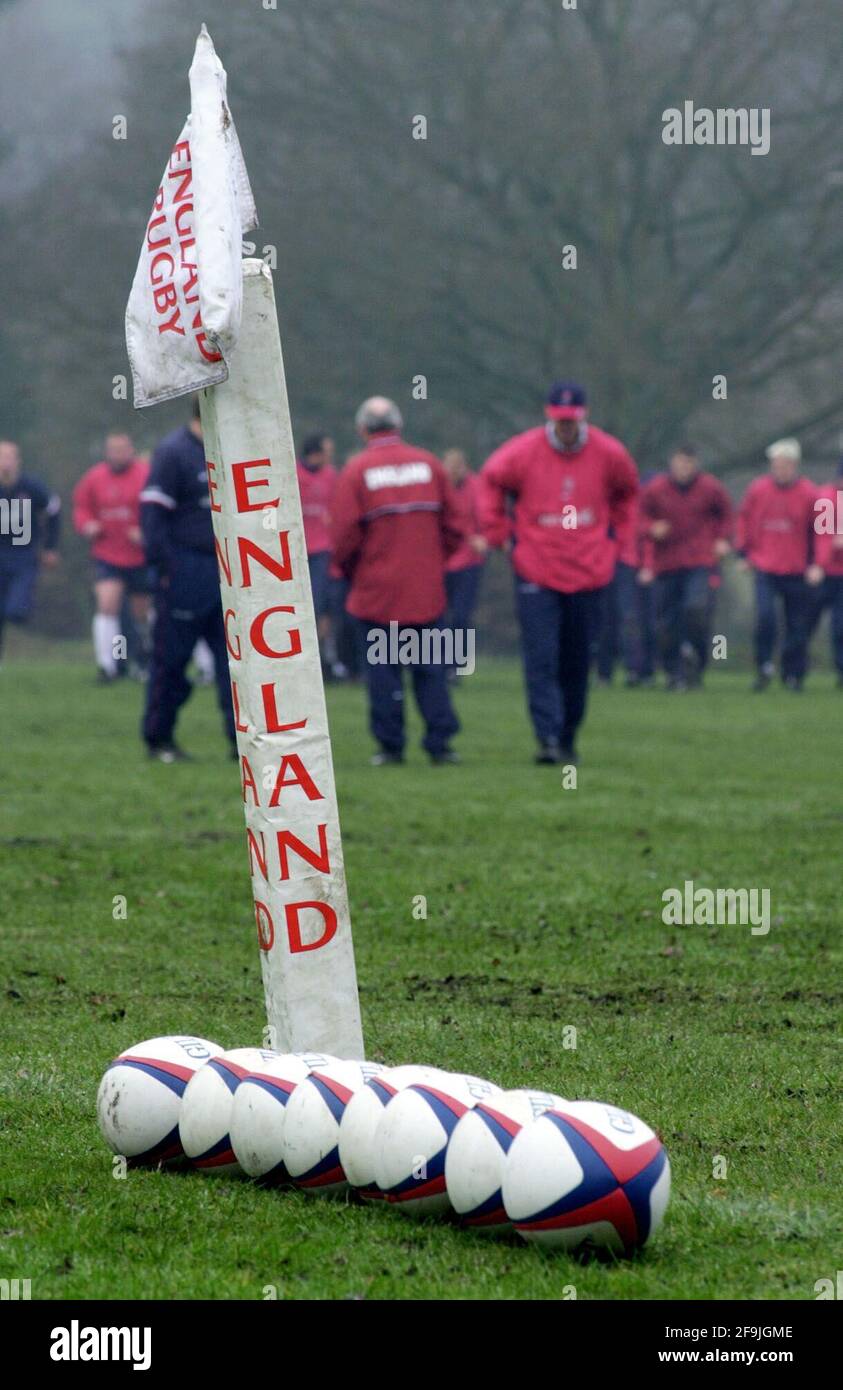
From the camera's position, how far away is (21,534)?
65.4 ft

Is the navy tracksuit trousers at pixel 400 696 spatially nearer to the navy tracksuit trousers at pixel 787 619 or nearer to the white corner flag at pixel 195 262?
the white corner flag at pixel 195 262

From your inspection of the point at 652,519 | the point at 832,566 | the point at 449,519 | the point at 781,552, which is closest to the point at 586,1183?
the point at 449,519

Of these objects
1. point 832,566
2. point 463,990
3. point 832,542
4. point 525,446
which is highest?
point 525,446

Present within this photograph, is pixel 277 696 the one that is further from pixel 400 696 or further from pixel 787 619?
pixel 787 619

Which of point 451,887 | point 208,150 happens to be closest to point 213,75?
point 208,150

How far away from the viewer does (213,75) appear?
4.94 metres

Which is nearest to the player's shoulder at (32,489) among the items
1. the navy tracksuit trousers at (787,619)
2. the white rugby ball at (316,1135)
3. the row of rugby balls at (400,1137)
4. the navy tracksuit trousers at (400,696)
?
the navy tracksuit trousers at (400,696)

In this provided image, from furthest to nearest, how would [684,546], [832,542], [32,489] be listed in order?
[832,542] < [684,546] < [32,489]

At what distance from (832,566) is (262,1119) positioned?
18809mm

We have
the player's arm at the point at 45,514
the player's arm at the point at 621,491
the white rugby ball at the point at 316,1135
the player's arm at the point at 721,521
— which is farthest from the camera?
the player's arm at the point at 721,521

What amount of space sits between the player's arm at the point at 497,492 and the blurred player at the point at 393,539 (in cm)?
40

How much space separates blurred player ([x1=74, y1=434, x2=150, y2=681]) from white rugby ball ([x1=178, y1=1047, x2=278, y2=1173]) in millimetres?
17598

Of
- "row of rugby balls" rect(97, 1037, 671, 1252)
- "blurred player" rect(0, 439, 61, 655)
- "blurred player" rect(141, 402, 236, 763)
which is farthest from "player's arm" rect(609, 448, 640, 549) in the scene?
"row of rugby balls" rect(97, 1037, 671, 1252)

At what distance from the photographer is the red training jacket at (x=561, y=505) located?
1295 centimetres
